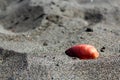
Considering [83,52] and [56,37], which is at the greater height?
[83,52]

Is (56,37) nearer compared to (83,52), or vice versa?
(83,52)

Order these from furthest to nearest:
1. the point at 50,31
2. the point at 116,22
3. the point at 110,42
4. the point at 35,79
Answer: the point at 116,22, the point at 50,31, the point at 110,42, the point at 35,79

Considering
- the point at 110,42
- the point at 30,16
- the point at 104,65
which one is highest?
the point at 104,65

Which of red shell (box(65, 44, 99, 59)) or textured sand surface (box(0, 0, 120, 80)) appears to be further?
red shell (box(65, 44, 99, 59))

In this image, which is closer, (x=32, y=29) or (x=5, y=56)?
(x=5, y=56)

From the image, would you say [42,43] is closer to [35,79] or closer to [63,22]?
[63,22]

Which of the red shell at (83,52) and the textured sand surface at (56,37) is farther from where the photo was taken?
the red shell at (83,52)

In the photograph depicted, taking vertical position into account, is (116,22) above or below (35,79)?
below

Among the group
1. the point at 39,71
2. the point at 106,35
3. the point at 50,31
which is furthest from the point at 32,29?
the point at 39,71
